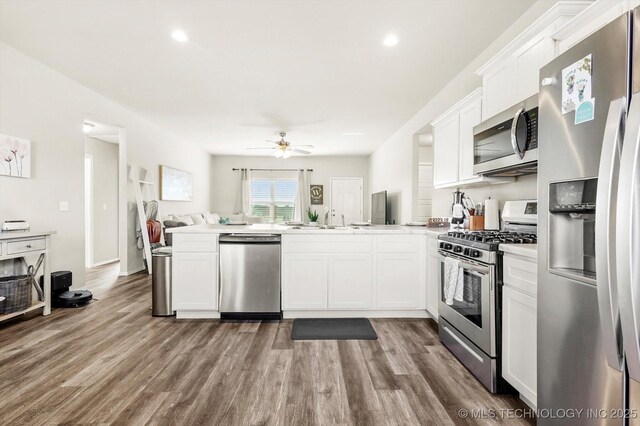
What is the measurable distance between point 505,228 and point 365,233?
1.23m

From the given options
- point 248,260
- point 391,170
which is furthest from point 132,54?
point 391,170

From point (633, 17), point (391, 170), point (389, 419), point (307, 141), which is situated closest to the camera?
point (633, 17)

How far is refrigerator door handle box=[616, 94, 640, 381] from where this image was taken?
99cm

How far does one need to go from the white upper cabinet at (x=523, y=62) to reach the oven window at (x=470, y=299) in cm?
121

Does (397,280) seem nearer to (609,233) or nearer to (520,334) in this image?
(520,334)

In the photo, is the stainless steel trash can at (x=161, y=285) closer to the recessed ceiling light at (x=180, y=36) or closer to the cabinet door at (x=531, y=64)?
the recessed ceiling light at (x=180, y=36)

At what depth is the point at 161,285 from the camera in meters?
3.32

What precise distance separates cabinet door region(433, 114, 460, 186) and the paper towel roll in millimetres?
379

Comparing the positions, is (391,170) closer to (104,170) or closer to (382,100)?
(382,100)

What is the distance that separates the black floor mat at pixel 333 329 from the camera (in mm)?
2820

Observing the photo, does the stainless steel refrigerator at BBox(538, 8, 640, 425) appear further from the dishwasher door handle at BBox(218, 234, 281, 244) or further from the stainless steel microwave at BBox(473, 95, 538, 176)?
the dishwasher door handle at BBox(218, 234, 281, 244)

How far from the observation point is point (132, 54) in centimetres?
325

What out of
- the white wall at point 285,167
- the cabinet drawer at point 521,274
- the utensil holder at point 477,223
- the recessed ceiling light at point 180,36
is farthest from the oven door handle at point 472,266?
the white wall at point 285,167

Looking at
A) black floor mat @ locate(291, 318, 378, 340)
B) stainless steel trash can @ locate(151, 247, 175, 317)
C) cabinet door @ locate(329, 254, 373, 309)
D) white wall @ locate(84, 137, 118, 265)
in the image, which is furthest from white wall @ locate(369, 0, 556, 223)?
white wall @ locate(84, 137, 118, 265)
